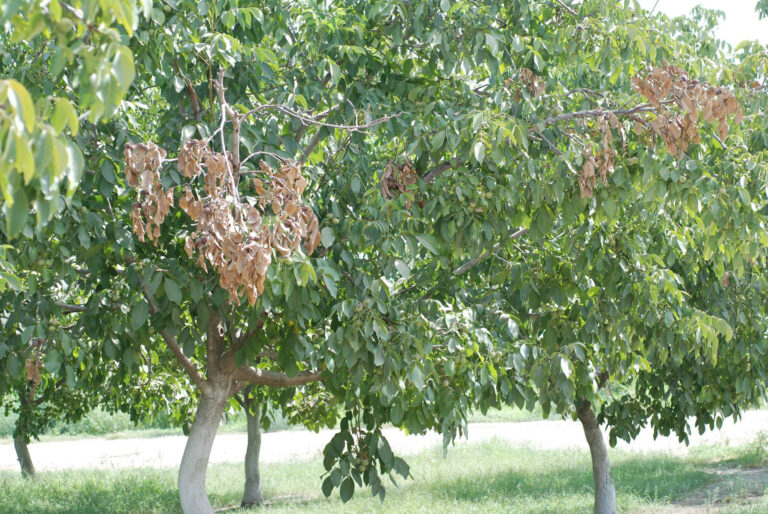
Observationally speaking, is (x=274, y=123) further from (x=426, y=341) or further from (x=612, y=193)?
(x=612, y=193)

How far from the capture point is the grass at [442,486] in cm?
1073

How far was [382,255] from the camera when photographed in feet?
14.6

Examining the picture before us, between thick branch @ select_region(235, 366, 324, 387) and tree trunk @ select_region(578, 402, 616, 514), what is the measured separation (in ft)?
16.0

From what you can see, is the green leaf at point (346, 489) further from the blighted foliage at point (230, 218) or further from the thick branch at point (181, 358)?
the blighted foliage at point (230, 218)

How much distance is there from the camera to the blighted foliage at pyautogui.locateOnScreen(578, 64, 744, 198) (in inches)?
150

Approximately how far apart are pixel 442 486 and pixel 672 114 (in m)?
9.23

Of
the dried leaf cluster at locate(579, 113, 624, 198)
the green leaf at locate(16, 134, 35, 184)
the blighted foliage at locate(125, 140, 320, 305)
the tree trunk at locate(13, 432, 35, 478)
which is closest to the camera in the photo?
the green leaf at locate(16, 134, 35, 184)

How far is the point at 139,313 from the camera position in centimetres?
425

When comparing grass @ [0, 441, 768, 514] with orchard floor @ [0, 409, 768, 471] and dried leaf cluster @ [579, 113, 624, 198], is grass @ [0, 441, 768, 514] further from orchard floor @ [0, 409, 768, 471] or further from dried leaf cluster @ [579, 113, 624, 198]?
dried leaf cluster @ [579, 113, 624, 198]

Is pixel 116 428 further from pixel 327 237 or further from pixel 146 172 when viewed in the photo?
pixel 146 172

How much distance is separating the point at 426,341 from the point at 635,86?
65.0 inches

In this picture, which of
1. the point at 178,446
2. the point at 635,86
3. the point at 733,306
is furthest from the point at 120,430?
the point at 635,86

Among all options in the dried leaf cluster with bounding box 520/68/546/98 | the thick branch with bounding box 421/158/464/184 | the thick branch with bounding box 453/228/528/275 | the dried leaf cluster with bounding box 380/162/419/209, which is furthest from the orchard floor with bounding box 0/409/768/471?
the dried leaf cluster with bounding box 380/162/419/209

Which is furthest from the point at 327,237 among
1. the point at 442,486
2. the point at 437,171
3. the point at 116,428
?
the point at 116,428
